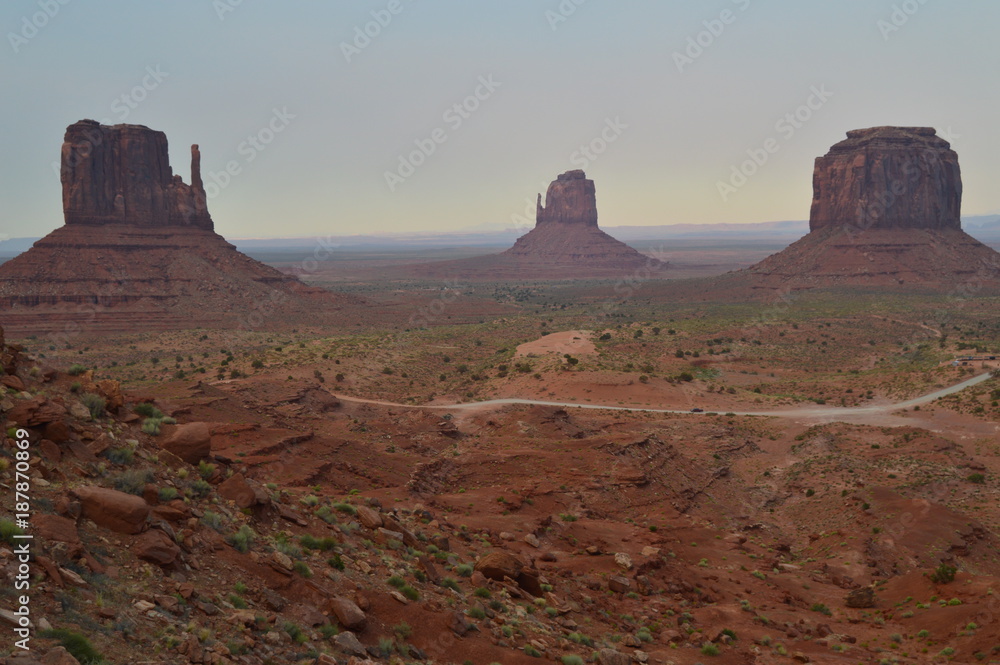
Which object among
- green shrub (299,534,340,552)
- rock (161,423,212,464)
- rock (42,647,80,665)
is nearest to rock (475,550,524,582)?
green shrub (299,534,340,552)

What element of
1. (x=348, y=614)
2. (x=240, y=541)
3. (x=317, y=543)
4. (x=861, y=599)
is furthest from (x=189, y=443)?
(x=861, y=599)

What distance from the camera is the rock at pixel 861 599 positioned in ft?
78.4

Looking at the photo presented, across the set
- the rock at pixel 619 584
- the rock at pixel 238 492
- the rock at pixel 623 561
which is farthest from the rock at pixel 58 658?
the rock at pixel 623 561

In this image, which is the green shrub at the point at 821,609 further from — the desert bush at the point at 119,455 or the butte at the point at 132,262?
the butte at the point at 132,262

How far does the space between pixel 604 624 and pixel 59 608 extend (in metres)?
12.9

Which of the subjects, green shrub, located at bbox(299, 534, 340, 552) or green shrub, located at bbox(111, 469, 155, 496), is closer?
green shrub, located at bbox(111, 469, 155, 496)

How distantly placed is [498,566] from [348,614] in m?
6.32

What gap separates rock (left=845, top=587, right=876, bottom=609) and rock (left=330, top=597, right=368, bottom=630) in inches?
697

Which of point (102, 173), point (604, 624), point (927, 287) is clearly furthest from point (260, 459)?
point (927, 287)

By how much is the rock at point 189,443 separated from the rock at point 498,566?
23.1 feet

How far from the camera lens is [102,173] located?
376ft

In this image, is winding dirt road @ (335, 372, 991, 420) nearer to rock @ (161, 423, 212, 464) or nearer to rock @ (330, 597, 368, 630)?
rock @ (161, 423, 212, 464)

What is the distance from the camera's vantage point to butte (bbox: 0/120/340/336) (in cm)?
10294

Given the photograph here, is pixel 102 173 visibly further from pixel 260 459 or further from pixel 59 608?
pixel 59 608
